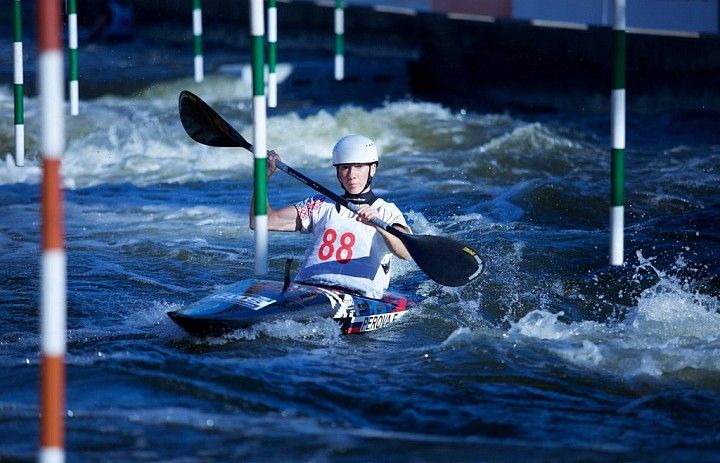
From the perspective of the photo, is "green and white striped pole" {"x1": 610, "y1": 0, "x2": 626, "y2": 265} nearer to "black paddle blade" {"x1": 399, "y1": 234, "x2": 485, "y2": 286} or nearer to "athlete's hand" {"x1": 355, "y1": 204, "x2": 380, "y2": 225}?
"black paddle blade" {"x1": 399, "y1": 234, "x2": 485, "y2": 286}

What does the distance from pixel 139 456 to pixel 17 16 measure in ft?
20.2

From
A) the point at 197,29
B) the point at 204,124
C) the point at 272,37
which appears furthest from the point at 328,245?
the point at 197,29

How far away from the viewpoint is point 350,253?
5.95 meters

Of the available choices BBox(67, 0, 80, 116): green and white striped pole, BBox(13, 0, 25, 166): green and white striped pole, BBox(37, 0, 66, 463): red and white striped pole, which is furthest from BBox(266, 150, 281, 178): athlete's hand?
BBox(67, 0, 80, 116): green and white striped pole

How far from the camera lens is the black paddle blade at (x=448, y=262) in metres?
5.82

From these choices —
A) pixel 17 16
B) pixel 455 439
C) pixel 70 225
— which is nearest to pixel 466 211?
pixel 70 225

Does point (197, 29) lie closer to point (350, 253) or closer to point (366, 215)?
point (350, 253)

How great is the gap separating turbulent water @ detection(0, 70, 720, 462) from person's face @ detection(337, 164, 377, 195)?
27.1 inches

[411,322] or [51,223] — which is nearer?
[51,223]

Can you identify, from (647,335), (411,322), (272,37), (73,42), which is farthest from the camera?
(272,37)

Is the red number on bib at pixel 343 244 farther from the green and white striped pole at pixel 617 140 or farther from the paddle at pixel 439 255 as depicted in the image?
the green and white striped pole at pixel 617 140

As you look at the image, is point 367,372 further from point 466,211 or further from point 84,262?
point 466,211

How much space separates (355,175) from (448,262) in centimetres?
59

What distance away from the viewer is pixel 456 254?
232 inches
